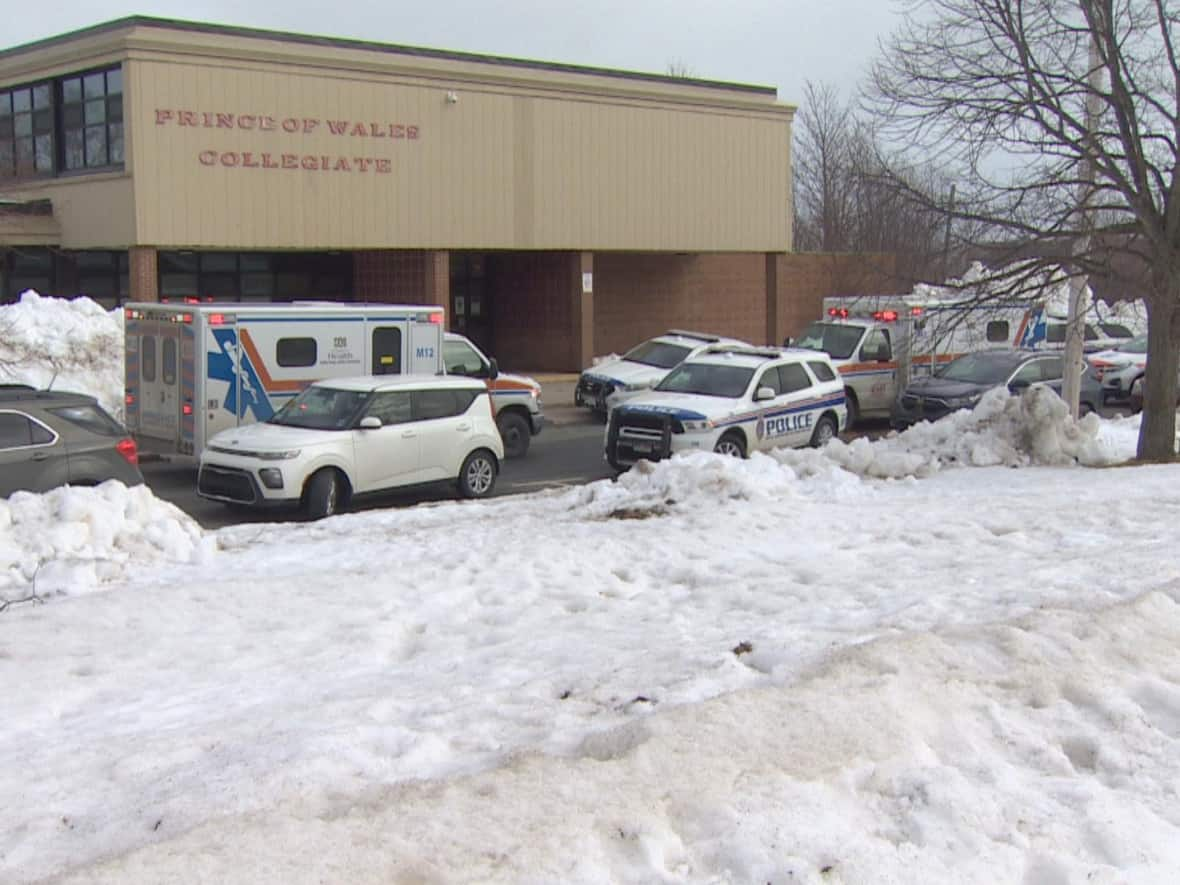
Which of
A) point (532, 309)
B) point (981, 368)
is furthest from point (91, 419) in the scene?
point (532, 309)

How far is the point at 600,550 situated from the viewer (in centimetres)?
1030

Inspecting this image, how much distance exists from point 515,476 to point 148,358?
5.34 metres

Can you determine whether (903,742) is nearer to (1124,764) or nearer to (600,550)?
(1124,764)

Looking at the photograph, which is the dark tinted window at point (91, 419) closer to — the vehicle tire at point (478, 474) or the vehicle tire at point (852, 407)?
the vehicle tire at point (478, 474)

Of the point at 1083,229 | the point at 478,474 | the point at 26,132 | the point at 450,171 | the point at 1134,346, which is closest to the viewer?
the point at 1083,229

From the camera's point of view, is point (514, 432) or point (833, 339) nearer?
point (514, 432)

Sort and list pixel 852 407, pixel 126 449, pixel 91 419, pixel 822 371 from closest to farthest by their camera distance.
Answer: pixel 91 419
pixel 126 449
pixel 822 371
pixel 852 407

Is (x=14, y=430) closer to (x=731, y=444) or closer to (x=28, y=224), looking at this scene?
(x=731, y=444)

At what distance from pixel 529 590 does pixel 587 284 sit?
22.6 metres

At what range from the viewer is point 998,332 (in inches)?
1120

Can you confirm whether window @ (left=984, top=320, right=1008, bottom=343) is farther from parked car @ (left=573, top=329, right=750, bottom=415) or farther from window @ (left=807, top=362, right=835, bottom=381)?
window @ (left=807, top=362, right=835, bottom=381)

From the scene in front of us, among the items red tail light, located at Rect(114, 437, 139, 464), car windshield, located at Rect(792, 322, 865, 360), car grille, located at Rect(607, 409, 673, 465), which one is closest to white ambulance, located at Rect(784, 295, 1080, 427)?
car windshield, located at Rect(792, 322, 865, 360)

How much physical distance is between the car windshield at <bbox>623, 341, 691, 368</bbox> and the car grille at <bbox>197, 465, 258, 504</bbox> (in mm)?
12866

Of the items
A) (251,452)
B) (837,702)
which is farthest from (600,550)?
(251,452)
